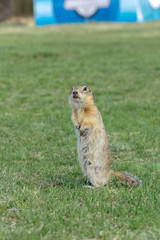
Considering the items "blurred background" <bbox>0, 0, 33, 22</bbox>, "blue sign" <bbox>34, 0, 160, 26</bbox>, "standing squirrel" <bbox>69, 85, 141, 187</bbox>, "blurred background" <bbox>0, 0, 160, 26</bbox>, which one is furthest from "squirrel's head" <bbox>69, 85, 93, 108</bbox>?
"blurred background" <bbox>0, 0, 33, 22</bbox>

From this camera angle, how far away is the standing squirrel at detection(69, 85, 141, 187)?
4.99 meters

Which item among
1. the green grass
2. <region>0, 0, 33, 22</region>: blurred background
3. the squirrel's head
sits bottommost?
the green grass

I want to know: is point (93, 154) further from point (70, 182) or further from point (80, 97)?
point (80, 97)

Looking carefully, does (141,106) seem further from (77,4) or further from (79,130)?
(77,4)

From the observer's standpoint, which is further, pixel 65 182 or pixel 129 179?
pixel 65 182

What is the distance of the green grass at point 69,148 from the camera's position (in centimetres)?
389

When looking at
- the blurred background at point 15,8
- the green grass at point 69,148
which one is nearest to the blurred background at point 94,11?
the blurred background at point 15,8

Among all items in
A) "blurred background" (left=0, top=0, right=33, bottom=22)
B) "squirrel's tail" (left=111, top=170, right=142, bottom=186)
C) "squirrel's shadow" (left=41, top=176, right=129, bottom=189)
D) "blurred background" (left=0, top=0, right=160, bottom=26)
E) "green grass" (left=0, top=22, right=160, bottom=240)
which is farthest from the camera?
"blurred background" (left=0, top=0, right=33, bottom=22)

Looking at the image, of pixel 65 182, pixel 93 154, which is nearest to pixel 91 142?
pixel 93 154

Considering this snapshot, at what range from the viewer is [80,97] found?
503 centimetres

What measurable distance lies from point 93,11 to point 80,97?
33752 mm

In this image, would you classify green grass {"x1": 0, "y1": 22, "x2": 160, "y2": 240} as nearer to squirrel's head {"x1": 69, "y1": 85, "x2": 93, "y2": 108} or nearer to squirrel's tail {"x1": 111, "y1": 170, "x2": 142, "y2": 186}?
squirrel's tail {"x1": 111, "y1": 170, "x2": 142, "y2": 186}

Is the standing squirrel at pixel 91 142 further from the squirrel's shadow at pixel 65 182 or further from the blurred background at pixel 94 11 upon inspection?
the blurred background at pixel 94 11

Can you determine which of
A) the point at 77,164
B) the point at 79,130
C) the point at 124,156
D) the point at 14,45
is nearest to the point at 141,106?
the point at 124,156
